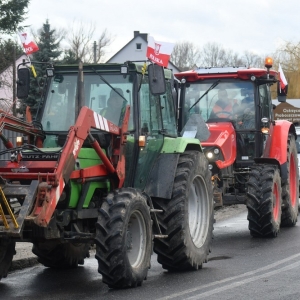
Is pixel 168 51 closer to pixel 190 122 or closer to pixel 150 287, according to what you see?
pixel 190 122

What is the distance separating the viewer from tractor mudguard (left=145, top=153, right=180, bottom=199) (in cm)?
993

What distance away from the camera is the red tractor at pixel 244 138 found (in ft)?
44.9

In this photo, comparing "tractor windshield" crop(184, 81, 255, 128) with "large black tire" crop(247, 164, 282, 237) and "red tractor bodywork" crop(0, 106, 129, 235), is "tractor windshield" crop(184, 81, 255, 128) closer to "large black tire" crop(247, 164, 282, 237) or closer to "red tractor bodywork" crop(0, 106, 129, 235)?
"large black tire" crop(247, 164, 282, 237)

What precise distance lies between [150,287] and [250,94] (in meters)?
6.36

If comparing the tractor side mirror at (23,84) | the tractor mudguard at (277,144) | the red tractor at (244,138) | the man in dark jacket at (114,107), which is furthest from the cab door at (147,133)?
the tractor mudguard at (277,144)

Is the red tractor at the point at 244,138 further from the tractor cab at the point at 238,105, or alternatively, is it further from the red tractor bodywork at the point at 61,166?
the red tractor bodywork at the point at 61,166

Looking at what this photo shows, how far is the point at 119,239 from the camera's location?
27.9 feet

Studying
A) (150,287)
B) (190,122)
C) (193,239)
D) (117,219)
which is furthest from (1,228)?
(190,122)

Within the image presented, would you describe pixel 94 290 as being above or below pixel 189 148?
below

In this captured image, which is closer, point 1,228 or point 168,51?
point 1,228

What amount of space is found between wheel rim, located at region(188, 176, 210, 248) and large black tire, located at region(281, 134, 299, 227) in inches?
167

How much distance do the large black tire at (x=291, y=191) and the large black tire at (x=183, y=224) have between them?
4481 millimetres

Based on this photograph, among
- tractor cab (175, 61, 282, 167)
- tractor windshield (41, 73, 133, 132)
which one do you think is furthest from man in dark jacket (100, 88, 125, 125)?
tractor cab (175, 61, 282, 167)

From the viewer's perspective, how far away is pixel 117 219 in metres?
8.56
